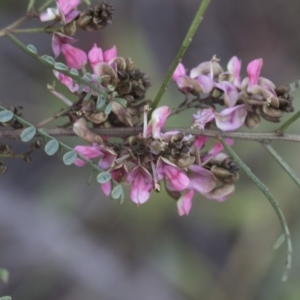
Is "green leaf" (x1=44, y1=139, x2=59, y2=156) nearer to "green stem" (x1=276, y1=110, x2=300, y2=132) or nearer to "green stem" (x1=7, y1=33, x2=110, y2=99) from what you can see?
"green stem" (x1=7, y1=33, x2=110, y2=99)

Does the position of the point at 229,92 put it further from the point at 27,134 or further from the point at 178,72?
the point at 27,134

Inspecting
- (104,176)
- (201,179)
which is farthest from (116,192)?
(201,179)

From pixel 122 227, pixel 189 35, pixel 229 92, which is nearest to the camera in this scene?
pixel 189 35

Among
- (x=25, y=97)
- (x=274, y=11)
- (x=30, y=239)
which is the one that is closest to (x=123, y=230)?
(x=30, y=239)

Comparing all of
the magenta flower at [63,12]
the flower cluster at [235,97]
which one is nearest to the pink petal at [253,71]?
the flower cluster at [235,97]

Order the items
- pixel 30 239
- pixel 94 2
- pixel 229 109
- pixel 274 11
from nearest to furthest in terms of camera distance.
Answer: pixel 229 109 → pixel 94 2 → pixel 30 239 → pixel 274 11

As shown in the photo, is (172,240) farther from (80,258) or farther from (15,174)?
(15,174)

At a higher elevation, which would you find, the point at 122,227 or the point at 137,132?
the point at 137,132
